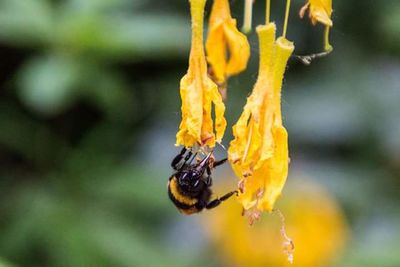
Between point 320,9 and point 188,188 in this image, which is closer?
point 320,9

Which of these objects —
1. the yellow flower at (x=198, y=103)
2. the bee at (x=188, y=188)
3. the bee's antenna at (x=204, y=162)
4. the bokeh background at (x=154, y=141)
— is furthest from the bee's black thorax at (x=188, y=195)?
the bokeh background at (x=154, y=141)

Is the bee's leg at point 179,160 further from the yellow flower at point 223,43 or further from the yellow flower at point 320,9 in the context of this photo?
the yellow flower at point 320,9

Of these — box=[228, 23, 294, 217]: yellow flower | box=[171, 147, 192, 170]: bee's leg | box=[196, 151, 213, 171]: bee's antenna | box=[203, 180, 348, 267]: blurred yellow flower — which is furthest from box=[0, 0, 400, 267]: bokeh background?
box=[228, 23, 294, 217]: yellow flower

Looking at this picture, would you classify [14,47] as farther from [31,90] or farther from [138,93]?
[31,90]

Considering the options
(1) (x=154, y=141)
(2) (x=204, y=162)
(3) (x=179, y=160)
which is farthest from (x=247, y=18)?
(1) (x=154, y=141)

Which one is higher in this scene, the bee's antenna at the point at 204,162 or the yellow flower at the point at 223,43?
the yellow flower at the point at 223,43

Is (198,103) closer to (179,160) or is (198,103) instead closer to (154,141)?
(179,160)

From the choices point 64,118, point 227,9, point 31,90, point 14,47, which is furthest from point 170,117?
point 227,9

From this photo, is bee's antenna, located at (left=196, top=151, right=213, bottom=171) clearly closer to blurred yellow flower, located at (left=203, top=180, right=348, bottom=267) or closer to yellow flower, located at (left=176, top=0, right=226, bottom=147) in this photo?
yellow flower, located at (left=176, top=0, right=226, bottom=147)
